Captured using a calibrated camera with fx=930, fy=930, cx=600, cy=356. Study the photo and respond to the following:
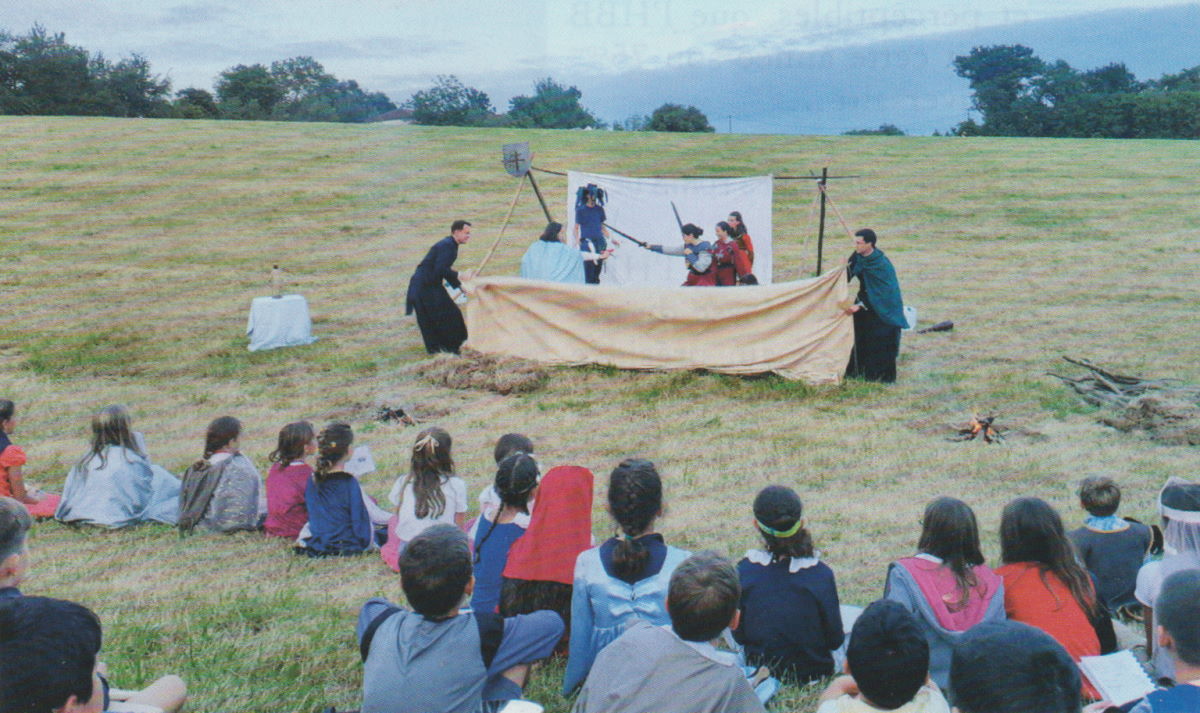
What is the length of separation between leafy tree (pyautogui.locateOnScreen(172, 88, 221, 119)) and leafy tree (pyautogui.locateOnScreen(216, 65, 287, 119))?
4.82 ft

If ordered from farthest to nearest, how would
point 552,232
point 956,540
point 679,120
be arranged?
point 679,120, point 552,232, point 956,540

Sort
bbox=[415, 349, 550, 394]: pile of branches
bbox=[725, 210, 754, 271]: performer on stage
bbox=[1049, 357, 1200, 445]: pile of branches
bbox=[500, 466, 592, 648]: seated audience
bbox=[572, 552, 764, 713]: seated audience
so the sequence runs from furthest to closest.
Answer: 1. bbox=[725, 210, 754, 271]: performer on stage
2. bbox=[415, 349, 550, 394]: pile of branches
3. bbox=[1049, 357, 1200, 445]: pile of branches
4. bbox=[500, 466, 592, 648]: seated audience
5. bbox=[572, 552, 764, 713]: seated audience

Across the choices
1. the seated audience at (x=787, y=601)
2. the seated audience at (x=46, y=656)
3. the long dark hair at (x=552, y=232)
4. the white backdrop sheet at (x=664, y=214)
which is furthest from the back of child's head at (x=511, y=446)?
the white backdrop sheet at (x=664, y=214)

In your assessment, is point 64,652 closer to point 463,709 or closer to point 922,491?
point 463,709

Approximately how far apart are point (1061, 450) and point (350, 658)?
19.6 feet

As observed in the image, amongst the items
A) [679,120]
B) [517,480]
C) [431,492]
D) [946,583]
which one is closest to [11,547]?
[517,480]

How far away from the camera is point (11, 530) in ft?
10.5

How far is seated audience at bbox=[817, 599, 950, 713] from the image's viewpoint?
2.52 meters

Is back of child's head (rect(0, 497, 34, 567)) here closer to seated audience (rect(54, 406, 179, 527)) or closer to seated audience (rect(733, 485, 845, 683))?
seated audience (rect(733, 485, 845, 683))

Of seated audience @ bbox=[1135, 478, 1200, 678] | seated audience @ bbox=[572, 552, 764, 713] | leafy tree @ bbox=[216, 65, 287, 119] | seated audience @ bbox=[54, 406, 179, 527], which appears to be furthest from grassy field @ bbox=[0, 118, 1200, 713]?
leafy tree @ bbox=[216, 65, 287, 119]

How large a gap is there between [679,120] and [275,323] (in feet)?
117

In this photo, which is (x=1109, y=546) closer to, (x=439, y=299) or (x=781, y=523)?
(x=781, y=523)

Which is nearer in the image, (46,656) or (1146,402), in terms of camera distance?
(46,656)

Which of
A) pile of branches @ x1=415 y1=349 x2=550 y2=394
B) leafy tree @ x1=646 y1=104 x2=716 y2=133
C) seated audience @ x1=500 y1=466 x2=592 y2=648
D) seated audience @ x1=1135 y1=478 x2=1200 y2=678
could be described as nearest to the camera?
seated audience @ x1=1135 y1=478 x2=1200 y2=678
